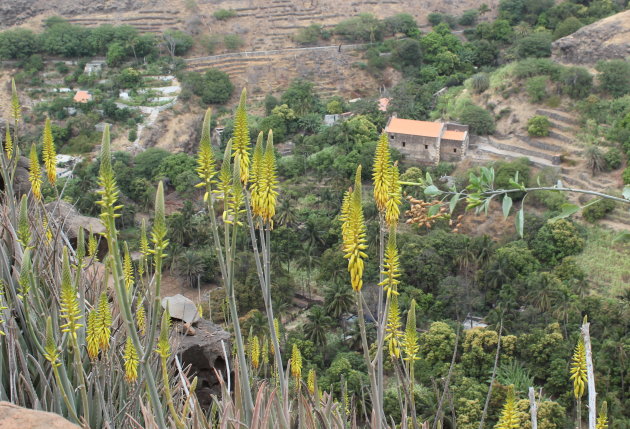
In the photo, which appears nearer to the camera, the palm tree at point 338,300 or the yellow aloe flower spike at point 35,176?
the yellow aloe flower spike at point 35,176

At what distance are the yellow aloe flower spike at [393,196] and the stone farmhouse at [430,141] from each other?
29847mm

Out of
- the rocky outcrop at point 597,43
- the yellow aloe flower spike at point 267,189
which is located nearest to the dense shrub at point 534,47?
the rocky outcrop at point 597,43

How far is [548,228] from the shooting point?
28.7 m

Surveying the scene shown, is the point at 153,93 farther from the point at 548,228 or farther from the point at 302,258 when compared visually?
the point at 548,228

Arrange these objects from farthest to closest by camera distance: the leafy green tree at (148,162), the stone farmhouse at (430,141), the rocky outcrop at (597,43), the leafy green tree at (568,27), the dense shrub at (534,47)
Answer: the leafy green tree at (568,27) < the dense shrub at (534,47) < the rocky outcrop at (597,43) < the leafy green tree at (148,162) < the stone farmhouse at (430,141)

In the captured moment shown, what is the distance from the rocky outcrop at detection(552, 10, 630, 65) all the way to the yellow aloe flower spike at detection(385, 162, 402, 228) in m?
36.6

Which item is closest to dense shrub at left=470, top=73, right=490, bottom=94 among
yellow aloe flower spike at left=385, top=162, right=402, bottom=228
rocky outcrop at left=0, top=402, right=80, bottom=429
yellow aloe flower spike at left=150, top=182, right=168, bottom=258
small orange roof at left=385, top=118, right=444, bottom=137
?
small orange roof at left=385, top=118, right=444, bottom=137

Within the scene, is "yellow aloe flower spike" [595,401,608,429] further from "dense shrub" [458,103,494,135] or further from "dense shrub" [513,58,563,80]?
"dense shrub" [513,58,563,80]

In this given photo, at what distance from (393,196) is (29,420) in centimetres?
264

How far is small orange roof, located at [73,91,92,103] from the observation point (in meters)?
42.3

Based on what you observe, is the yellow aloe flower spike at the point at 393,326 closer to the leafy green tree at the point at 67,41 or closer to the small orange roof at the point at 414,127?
the small orange roof at the point at 414,127

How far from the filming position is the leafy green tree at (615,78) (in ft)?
115

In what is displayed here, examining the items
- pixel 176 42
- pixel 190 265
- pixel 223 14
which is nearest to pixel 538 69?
pixel 190 265

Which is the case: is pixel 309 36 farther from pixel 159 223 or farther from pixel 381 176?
pixel 159 223
